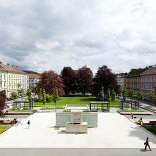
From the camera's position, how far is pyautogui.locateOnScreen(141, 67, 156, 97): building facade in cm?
5937

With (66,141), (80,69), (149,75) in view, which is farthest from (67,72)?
(66,141)

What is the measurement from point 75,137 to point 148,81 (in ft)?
171

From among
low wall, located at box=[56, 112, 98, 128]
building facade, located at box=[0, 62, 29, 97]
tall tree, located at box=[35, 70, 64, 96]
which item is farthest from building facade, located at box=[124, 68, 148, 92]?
building facade, located at box=[0, 62, 29, 97]

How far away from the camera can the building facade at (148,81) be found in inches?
2337

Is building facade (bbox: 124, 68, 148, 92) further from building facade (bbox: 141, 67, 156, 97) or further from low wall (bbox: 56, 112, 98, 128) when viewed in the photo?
low wall (bbox: 56, 112, 98, 128)

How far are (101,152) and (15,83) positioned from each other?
231 ft

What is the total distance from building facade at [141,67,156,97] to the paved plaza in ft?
130

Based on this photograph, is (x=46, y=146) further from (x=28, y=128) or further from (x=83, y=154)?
(x=28, y=128)

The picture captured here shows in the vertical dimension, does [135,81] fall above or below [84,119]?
above

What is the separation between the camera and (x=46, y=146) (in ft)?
55.1

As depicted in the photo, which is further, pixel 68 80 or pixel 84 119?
pixel 68 80

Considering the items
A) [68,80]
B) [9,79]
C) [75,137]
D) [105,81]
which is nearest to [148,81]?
[105,81]

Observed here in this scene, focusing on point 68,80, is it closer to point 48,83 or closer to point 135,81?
point 48,83

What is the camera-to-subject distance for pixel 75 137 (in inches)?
781
